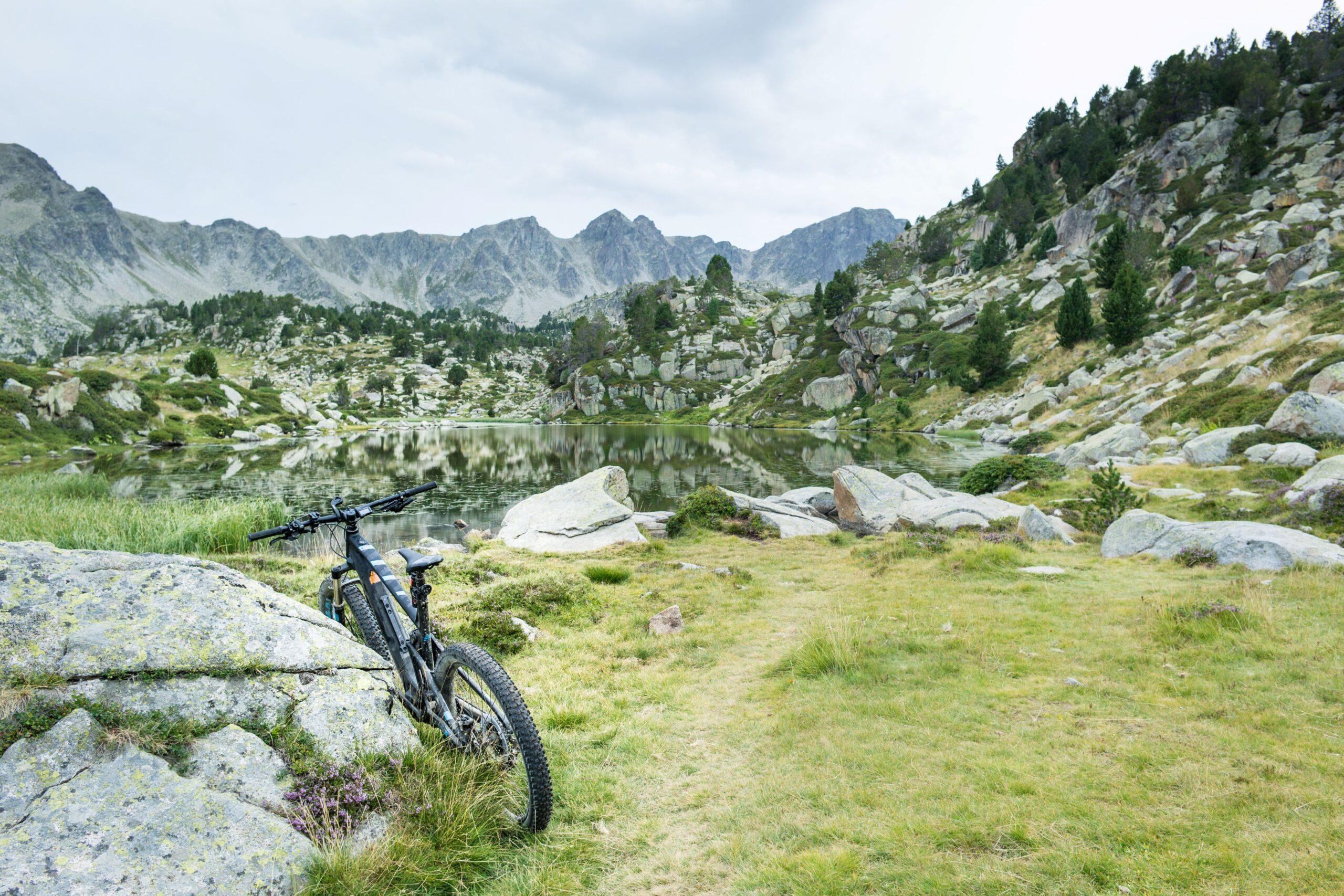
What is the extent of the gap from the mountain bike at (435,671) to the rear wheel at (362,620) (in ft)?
0.04

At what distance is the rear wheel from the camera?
20.8 ft

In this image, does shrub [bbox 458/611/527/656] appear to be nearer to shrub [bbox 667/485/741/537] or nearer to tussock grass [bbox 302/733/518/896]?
tussock grass [bbox 302/733/518/896]

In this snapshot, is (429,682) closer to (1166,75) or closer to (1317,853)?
(1317,853)

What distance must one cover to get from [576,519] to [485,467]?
29364mm

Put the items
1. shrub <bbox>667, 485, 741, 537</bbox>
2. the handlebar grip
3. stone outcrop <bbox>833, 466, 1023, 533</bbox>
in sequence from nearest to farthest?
the handlebar grip, stone outcrop <bbox>833, 466, 1023, 533</bbox>, shrub <bbox>667, 485, 741, 537</bbox>

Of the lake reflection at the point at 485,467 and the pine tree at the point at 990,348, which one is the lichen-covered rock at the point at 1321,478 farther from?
the pine tree at the point at 990,348

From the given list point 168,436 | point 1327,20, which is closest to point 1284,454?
point 168,436

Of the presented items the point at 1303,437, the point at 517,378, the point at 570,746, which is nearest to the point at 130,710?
the point at 570,746

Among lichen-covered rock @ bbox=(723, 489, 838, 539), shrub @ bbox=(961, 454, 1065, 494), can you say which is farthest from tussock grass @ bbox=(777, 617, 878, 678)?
shrub @ bbox=(961, 454, 1065, 494)

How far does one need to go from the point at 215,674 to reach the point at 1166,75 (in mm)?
154683

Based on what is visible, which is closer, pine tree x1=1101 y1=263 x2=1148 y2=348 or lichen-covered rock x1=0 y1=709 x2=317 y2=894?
lichen-covered rock x1=0 y1=709 x2=317 y2=894

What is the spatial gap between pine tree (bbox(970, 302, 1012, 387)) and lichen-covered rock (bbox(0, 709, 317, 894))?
3434 inches

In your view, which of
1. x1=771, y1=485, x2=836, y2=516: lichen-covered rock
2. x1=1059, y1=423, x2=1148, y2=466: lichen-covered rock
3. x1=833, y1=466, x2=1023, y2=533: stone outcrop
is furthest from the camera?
x1=1059, y1=423, x2=1148, y2=466: lichen-covered rock

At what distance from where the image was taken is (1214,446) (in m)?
23.1
